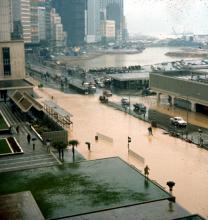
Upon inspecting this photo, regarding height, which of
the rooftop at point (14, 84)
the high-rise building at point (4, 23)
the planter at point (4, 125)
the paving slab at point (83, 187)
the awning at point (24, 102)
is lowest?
the paving slab at point (83, 187)

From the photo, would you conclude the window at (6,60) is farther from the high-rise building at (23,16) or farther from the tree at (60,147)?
the high-rise building at (23,16)

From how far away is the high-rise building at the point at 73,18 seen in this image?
5369 inches

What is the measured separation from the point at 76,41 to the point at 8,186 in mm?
126183

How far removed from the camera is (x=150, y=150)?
21.1 meters

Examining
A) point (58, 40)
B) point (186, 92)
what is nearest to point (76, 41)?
point (58, 40)

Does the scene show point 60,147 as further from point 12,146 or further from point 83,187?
point 83,187

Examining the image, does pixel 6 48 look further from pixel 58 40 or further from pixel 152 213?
pixel 58 40

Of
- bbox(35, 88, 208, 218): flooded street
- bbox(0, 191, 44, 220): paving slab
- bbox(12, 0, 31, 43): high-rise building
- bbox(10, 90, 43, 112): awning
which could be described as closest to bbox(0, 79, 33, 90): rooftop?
bbox(10, 90, 43, 112): awning

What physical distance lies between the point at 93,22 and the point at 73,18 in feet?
96.4

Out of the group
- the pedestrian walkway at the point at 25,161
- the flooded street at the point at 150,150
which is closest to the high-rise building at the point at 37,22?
the flooded street at the point at 150,150

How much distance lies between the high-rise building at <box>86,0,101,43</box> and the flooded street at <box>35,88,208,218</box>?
436 feet

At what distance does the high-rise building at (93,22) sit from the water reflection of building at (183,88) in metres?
125

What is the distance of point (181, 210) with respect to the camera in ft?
42.7

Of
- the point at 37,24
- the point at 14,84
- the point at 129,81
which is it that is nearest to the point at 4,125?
the point at 14,84
